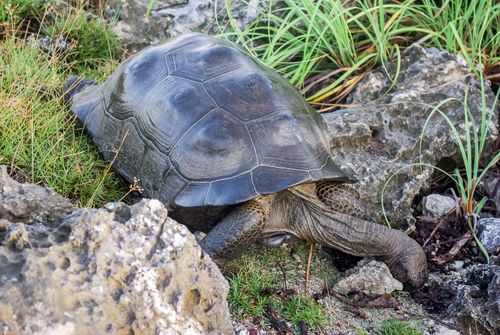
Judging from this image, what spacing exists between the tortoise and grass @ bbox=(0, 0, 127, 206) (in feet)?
0.61

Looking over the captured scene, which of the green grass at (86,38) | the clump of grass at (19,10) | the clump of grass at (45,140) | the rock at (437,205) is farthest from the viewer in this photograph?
the green grass at (86,38)

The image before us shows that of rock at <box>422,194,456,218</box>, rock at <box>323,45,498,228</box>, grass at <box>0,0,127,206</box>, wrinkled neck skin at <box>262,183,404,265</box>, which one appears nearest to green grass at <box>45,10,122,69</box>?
grass at <box>0,0,127,206</box>

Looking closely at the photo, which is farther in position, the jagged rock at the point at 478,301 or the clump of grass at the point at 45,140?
the clump of grass at the point at 45,140

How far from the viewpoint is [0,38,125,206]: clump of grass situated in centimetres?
337

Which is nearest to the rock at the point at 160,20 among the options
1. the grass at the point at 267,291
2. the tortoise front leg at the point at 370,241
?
the tortoise front leg at the point at 370,241

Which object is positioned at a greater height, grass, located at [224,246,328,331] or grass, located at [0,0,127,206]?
grass, located at [0,0,127,206]

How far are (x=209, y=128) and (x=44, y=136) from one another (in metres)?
0.99

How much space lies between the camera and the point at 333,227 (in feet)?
10.7

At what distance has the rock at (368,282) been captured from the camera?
3.10 meters

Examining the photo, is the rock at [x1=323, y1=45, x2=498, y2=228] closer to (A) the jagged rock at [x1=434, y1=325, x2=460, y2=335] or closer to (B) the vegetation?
(B) the vegetation

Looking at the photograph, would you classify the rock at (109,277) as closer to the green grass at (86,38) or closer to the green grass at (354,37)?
the green grass at (354,37)

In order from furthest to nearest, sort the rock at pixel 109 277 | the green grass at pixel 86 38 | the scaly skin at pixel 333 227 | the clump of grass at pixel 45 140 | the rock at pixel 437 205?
the green grass at pixel 86 38 < the rock at pixel 437 205 < the clump of grass at pixel 45 140 < the scaly skin at pixel 333 227 < the rock at pixel 109 277

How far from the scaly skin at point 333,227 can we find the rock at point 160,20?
1.99m

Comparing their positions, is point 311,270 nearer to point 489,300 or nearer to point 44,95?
point 489,300
